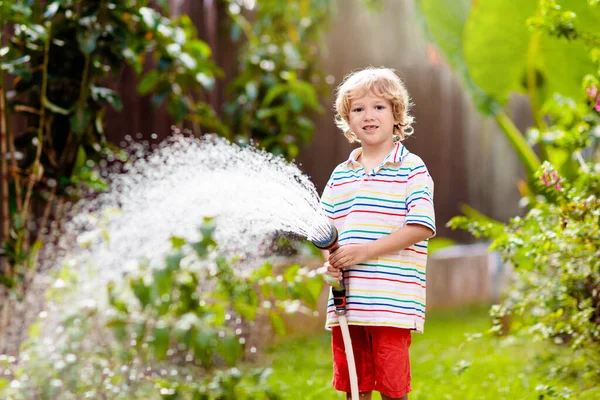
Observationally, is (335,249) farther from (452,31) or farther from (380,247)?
(452,31)

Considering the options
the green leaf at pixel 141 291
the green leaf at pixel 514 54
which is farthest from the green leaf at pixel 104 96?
the green leaf at pixel 514 54

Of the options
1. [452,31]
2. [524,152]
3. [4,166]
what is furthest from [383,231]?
[452,31]

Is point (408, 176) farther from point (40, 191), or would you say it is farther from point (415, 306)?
point (40, 191)

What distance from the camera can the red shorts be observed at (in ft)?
6.15

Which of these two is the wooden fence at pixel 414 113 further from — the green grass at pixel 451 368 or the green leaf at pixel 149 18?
the green grass at pixel 451 368

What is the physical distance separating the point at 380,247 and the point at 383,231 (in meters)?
0.07

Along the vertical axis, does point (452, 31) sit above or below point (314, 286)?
above

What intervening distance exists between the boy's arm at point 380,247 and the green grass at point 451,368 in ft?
2.53

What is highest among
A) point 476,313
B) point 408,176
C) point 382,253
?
point 408,176

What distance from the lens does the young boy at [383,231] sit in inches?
71.7

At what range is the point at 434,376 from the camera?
3.45 m

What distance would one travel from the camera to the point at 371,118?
1867mm

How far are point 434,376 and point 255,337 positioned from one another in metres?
1.16

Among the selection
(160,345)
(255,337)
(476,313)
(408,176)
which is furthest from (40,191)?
(476,313)
